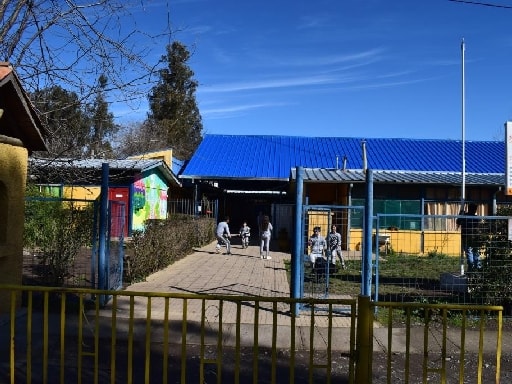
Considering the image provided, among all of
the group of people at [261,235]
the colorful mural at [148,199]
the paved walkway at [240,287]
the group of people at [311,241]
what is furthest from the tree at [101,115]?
the colorful mural at [148,199]

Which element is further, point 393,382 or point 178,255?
point 178,255

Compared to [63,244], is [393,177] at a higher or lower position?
higher

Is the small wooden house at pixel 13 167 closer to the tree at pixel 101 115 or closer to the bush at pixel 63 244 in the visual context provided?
the tree at pixel 101 115

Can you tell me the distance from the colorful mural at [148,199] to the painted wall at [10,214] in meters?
14.9

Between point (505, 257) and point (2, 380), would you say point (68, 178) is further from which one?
point (505, 257)

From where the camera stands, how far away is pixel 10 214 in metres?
7.32

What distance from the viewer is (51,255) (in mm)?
10227

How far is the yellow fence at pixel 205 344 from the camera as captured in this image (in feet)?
15.0

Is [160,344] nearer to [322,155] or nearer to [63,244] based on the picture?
[63,244]

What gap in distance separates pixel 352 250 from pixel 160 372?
15.5 metres

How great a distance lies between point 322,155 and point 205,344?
2558cm

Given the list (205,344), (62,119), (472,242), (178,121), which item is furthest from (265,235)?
(178,121)

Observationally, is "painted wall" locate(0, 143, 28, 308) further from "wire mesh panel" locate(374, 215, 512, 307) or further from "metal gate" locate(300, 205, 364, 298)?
"wire mesh panel" locate(374, 215, 512, 307)

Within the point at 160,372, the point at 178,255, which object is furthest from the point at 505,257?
the point at 178,255
